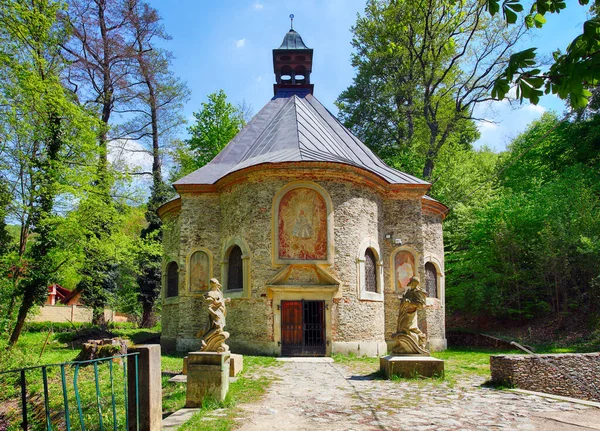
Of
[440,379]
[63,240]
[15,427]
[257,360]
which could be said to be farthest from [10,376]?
[440,379]

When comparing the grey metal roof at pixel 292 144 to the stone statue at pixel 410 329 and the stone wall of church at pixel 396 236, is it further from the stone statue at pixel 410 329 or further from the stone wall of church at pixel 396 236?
→ the stone statue at pixel 410 329

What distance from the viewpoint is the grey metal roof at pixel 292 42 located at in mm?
24439

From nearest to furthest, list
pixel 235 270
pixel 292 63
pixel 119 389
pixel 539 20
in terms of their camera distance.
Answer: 1. pixel 539 20
2. pixel 119 389
3. pixel 235 270
4. pixel 292 63

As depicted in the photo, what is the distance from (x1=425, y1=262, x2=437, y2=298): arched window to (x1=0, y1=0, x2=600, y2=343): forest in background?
2.52 m

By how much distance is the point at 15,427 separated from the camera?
8.47 m

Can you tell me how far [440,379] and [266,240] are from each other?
714 centimetres

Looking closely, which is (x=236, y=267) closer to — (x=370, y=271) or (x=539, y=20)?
(x=370, y=271)

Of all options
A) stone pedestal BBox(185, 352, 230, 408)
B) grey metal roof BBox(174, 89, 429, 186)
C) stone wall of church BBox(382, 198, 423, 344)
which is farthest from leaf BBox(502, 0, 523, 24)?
stone wall of church BBox(382, 198, 423, 344)

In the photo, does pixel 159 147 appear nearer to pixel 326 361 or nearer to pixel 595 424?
pixel 326 361

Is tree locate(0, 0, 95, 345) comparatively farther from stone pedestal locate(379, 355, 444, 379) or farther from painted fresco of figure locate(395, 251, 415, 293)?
painted fresco of figure locate(395, 251, 415, 293)

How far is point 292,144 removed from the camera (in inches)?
670

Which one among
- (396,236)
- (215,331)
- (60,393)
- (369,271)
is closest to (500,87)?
(215,331)

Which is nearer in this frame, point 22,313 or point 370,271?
point 22,313

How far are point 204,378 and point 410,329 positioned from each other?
5.04m
